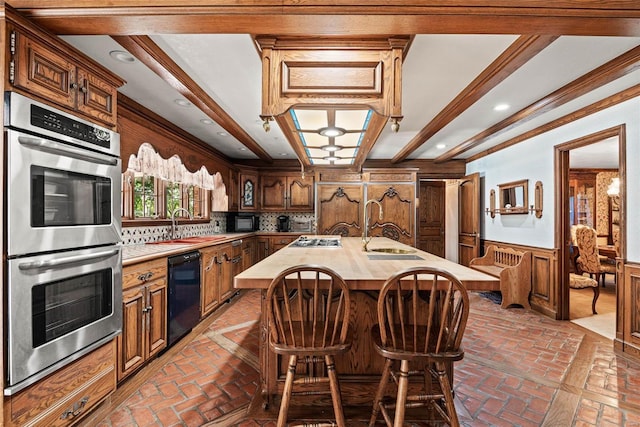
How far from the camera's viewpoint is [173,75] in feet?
7.91

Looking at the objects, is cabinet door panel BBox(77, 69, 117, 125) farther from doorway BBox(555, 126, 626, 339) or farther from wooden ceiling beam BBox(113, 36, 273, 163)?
doorway BBox(555, 126, 626, 339)

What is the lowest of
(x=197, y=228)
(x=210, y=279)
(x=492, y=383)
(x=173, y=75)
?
(x=492, y=383)

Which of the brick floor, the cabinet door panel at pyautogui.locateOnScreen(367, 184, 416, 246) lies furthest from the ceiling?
the brick floor

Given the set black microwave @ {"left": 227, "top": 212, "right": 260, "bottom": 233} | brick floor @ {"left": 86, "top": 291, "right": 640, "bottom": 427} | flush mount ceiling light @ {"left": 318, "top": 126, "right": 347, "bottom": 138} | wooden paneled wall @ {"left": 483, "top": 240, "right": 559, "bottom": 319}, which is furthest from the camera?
black microwave @ {"left": 227, "top": 212, "right": 260, "bottom": 233}

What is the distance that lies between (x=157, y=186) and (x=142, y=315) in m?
1.85

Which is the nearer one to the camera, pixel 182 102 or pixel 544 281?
pixel 182 102

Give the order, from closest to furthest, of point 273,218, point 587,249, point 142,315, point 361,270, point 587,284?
point 361,270 < point 142,315 < point 587,284 < point 587,249 < point 273,218

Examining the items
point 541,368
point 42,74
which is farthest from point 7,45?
point 541,368

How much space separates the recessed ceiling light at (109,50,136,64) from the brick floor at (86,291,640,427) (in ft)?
7.73

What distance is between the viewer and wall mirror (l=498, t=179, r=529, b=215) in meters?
4.40

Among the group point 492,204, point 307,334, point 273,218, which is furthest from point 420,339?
point 273,218

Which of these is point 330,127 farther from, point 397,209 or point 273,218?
point 273,218

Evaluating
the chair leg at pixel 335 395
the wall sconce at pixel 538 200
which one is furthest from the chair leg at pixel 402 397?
the wall sconce at pixel 538 200

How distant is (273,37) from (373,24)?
60 cm
